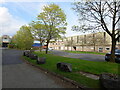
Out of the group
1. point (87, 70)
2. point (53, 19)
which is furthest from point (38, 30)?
point (87, 70)

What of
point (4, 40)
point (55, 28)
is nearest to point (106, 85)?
point (55, 28)

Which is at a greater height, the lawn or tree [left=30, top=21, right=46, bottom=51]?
tree [left=30, top=21, right=46, bottom=51]

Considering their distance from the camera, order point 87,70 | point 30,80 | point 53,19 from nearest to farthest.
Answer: point 30,80 < point 87,70 < point 53,19

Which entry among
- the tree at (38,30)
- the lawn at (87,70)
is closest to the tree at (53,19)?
the tree at (38,30)

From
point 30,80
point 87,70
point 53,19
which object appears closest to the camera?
point 30,80

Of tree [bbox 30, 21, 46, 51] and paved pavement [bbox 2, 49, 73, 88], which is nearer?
paved pavement [bbox 2, 49, 73, 88]

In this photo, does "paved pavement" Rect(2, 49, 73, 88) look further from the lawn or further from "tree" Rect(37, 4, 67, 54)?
"tree" Rect(37, 4, 67, 54)

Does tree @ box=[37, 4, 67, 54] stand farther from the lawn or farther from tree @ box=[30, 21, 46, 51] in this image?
the lawn

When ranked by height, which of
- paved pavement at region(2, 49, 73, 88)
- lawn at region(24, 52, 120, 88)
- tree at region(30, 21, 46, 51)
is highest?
tree at region(30, 21, 46, 51)

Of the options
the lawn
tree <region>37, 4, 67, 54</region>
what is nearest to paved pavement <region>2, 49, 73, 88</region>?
the lawn

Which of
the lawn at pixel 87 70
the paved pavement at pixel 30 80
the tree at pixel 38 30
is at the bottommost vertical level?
the paved pavement at pixel 30 80

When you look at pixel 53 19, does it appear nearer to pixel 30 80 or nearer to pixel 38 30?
pixel 38 30

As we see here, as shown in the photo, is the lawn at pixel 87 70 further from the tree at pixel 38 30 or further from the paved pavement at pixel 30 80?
the tree at pixel 38 30

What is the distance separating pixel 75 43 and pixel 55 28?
29.4m
